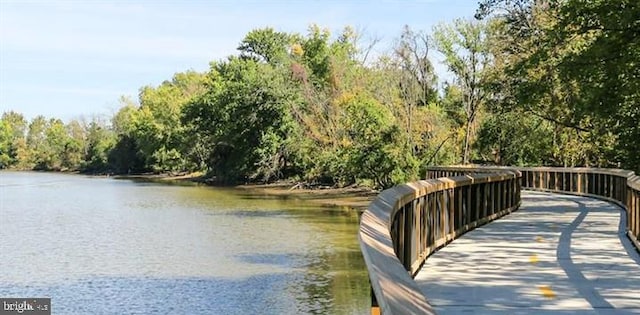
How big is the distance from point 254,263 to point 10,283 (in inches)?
241

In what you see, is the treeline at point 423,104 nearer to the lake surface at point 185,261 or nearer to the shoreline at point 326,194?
the shoreline at point 326,194

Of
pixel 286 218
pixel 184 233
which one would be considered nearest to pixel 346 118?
pixel 286 218

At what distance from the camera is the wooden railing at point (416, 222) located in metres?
3.37

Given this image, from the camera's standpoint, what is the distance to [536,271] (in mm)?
8930

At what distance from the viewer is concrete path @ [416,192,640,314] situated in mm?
7151

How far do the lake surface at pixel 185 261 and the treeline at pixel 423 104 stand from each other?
798 centimetres

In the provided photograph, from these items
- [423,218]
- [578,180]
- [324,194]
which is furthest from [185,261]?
[324,194]

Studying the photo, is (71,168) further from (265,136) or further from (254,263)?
(254,263)

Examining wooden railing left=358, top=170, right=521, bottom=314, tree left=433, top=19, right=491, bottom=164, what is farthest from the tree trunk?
wooden railing left=358, top=170, right=521, bottom=314

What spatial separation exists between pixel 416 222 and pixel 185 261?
43.3ft

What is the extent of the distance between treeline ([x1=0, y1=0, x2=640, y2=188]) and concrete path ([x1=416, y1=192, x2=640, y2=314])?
6.25m

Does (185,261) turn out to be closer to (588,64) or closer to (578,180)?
(588,64)

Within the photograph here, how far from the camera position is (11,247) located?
945 inches

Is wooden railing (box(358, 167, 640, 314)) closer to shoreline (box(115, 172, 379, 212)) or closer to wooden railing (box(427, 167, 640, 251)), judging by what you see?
wooden railing (box(427, 167, 640, 251))
